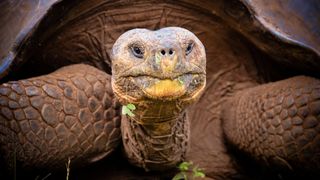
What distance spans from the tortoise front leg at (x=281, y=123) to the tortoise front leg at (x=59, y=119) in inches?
31.5

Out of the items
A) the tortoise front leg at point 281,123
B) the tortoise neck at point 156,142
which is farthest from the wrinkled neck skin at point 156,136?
the tortoise front leg at point 281,123

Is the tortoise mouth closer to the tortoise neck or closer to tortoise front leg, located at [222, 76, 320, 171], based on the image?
the tortoise neck

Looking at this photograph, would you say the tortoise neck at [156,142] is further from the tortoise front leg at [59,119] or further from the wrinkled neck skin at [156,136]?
the tortoise front leg at [59,119]

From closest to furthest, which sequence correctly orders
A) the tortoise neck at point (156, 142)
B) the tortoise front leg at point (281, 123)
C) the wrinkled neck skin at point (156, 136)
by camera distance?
the wrinkled neck skin at point (156, 136)
the tortoise neck at point (156, 142)
the tortoise front leg at point (281, 123)

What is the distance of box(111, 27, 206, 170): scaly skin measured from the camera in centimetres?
223

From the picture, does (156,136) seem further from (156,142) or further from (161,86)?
(161,86)

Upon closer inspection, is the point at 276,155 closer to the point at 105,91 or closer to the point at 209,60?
the point at 209,60

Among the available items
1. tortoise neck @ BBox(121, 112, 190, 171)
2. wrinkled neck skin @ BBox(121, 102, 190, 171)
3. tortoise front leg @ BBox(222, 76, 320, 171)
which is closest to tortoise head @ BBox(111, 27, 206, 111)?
wrinkled neck skin @ BBox(121, 102, 190, 171)

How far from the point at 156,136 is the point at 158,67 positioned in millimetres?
599

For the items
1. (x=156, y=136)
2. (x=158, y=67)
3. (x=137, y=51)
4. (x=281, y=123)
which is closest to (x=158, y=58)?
(x=158, y=67)

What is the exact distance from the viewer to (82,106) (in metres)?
2.96

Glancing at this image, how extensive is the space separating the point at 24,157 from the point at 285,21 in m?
1.65

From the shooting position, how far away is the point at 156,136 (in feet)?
8.87

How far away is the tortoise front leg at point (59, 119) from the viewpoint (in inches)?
107
